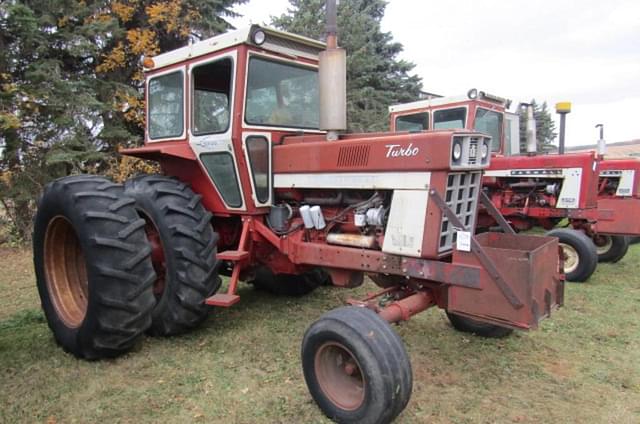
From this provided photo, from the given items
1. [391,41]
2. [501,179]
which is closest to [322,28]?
[391,41]

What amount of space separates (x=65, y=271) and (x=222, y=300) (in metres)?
1.38

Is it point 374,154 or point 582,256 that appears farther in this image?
point 582,256

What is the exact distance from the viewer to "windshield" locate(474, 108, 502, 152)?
6987 mm

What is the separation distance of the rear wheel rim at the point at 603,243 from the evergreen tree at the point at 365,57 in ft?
29.7

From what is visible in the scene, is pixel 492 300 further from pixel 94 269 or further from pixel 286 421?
pixel 94 269

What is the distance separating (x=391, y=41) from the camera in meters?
17.3

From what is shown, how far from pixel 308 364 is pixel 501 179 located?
526cm

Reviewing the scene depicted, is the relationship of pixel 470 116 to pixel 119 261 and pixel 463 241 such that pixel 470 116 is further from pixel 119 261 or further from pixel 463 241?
pixel 119 261

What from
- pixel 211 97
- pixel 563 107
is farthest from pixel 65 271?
pixel 563 107

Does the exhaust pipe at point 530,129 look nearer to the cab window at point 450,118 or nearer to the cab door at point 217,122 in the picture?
the cab window at point 450,118

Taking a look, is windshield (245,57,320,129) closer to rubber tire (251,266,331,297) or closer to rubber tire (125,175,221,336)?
rubber tire (125,175,221,336)

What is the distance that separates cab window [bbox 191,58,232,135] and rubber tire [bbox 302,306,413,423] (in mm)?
1870

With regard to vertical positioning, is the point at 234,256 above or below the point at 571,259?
above

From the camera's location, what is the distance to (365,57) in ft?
52.4
